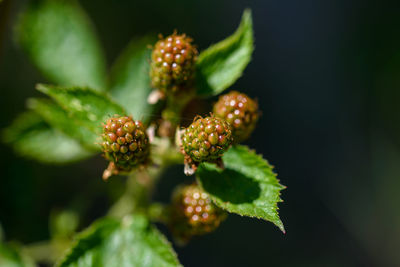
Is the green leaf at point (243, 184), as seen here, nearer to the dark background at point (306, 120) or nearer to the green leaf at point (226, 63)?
the green leaf at point (226, 63)

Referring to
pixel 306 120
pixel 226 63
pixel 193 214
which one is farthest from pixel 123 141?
pixel 306 120

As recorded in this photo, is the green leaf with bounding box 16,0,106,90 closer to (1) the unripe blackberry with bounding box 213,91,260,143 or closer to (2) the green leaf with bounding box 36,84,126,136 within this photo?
(2) the green leaf with bounding box 36,84,126,136

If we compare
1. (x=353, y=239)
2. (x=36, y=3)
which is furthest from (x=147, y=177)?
(x=353, y=239)

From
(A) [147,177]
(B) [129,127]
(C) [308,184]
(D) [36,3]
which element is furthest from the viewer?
(C) [308,184]

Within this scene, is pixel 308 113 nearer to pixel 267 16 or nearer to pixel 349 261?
pixel 267 16

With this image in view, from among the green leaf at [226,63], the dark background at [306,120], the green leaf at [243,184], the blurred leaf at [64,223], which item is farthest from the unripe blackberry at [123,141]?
the dark background at [306,120]
